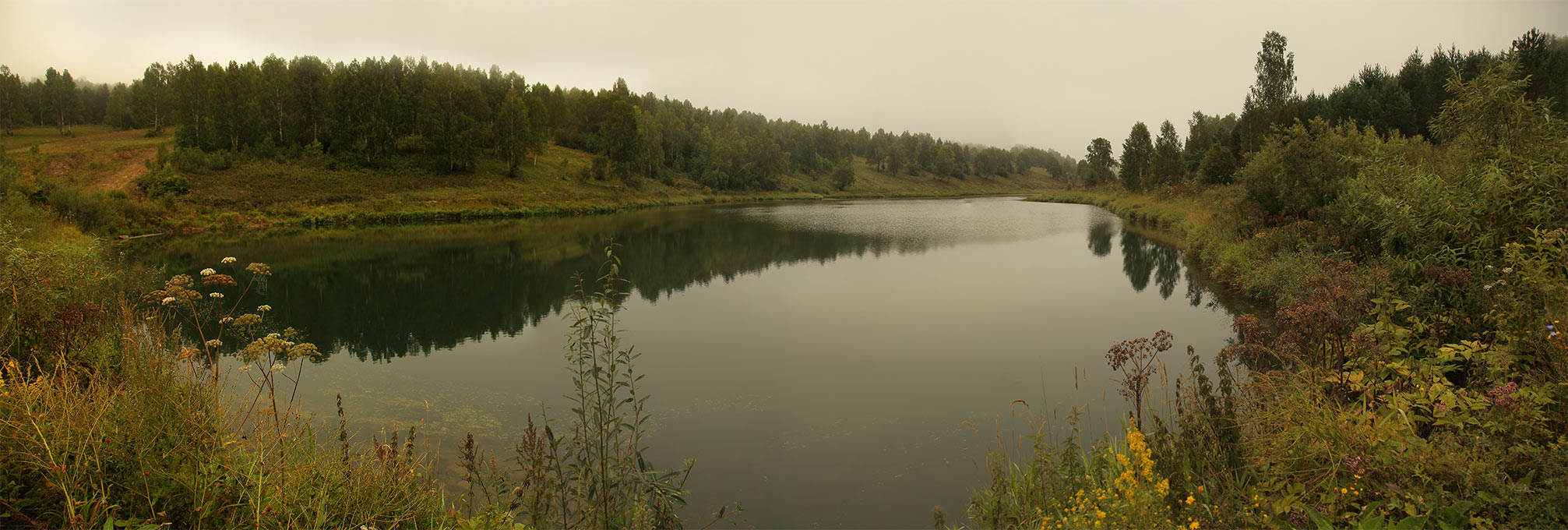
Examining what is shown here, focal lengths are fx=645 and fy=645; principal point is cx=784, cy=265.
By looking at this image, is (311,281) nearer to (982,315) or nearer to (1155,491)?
(982,315)

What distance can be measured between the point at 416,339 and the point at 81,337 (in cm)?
611

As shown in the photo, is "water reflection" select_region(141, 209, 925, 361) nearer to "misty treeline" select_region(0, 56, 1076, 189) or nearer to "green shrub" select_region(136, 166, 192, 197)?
"green shrub" select_region(136, 166, 192, 197)

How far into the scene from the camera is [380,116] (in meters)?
50.1

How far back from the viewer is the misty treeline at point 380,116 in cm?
4469

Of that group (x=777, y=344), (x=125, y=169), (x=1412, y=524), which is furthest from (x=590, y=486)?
(x=125, y=169)

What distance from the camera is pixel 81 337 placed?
230 inches

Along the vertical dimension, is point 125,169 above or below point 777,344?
above

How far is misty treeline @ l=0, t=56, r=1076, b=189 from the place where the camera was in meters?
44.7

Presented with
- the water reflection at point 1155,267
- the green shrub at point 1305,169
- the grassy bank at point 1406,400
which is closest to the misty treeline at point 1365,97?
the water reflection at point 1155,267

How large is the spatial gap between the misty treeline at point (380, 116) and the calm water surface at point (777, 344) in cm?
2538

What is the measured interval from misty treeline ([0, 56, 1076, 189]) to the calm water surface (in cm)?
2538

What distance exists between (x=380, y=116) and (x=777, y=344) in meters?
51.2

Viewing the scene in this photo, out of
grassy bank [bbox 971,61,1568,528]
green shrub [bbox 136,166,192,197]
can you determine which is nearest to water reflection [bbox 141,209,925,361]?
green shrub [bbox 136,166,192,197]

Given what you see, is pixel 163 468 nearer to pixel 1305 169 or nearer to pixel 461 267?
pixel 461 267
